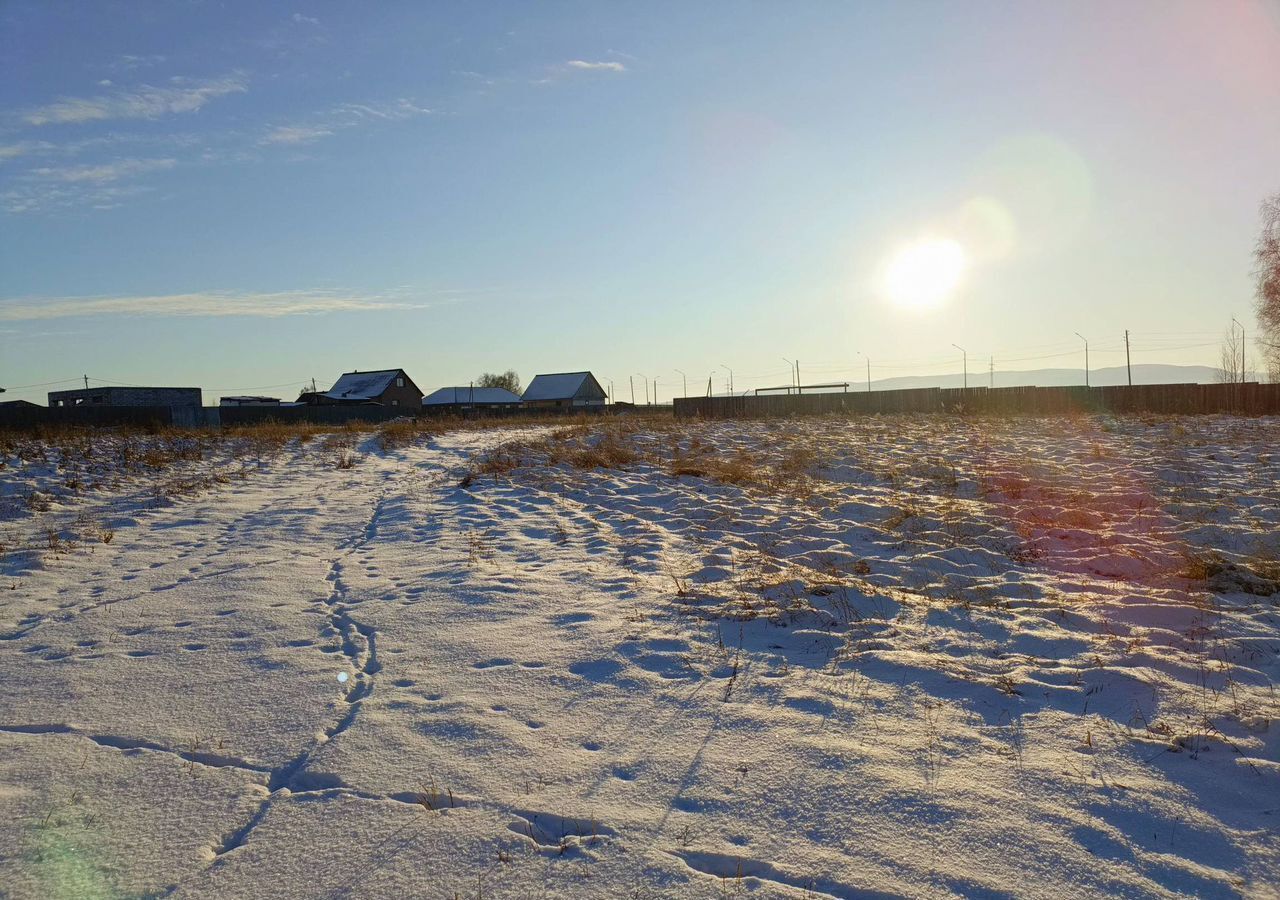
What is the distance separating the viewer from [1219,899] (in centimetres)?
240

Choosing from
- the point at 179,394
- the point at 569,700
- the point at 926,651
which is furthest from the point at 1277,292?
the point at 179,394

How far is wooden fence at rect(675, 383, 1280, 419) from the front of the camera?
2745cm

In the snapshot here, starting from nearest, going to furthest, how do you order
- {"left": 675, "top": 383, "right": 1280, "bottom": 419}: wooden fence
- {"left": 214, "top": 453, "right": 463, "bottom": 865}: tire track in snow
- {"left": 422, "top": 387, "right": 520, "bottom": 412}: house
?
{"left": 214, "top": 453, "right": 463, "bottom": 865}: tire track in snow
{"left": 675, "top": 383, "right": 1280, "bottom": 419}: wooden fence
{"left": 422, "top": 387, "right": 520, "bottom": 412}: house

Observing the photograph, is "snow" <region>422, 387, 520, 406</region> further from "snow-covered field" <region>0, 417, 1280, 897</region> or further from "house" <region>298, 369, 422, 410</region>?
"snow-covered field" <region>0, 417, 1280, 897</region>

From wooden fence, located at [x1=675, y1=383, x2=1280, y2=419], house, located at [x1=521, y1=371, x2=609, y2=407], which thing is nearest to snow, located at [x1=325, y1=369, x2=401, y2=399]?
house, located at [x1=521, y1=371, x2=609, y2=407]

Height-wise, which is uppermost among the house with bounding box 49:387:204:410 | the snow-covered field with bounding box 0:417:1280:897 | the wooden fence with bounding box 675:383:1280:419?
the house with bounding box 49:387:204:410

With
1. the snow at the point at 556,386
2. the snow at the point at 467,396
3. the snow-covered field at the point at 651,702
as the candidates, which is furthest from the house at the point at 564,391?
the snow-covered field at the point at 651,702

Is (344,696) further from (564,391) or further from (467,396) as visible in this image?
(467,396)

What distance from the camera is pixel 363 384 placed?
6200 centimetres

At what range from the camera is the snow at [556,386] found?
70938 mm

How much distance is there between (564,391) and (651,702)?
67775mm

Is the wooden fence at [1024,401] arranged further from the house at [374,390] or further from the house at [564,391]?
the house at [564,391]

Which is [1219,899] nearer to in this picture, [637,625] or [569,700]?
[569,700]

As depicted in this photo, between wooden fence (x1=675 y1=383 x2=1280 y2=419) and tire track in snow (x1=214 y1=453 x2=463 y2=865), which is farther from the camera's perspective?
wooden fence (x1=675 y1=383 x2=1280 y2=419)
